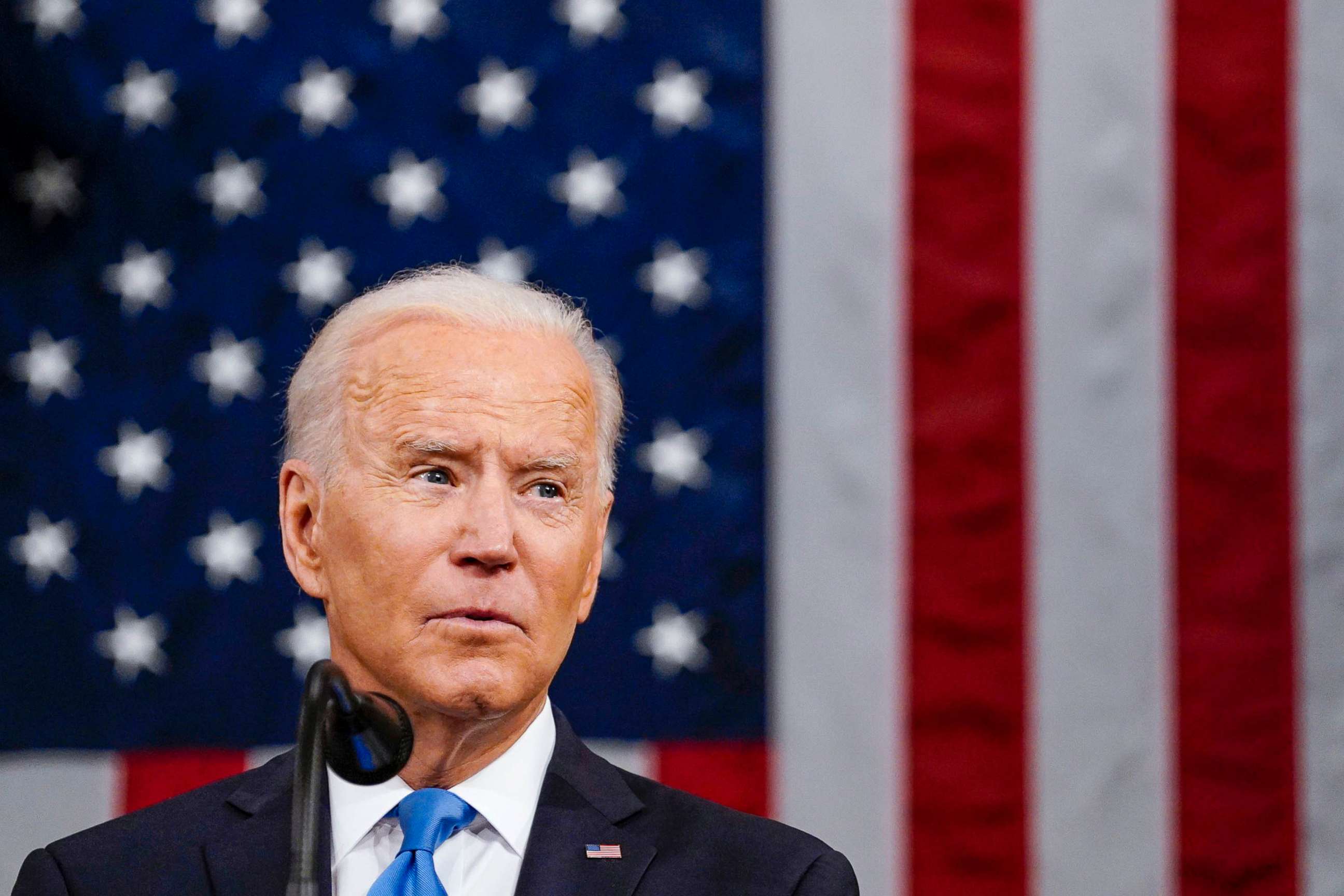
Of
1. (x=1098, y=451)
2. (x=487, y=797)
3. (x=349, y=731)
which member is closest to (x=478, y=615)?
(x=487, y=797)

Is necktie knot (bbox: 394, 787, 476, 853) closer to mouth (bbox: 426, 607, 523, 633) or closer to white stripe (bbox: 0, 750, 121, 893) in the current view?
mouth (bbox: 426, 607, 523, 633)

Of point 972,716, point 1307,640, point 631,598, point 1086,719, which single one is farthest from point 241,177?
point 1307,640

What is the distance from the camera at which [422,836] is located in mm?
1615

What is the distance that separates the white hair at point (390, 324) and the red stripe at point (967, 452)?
1.15 metres

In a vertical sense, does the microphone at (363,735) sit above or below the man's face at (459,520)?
below

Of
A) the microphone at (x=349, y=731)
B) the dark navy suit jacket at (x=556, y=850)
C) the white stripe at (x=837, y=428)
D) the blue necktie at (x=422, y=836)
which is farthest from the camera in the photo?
the white stripe at (x=837, y=428)

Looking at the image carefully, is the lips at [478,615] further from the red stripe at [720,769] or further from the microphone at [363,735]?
the red stripe at [720,769]

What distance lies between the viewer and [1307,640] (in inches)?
111

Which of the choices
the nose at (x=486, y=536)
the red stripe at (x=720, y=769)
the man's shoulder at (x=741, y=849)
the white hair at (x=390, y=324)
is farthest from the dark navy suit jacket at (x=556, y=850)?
the red stripe at (x=720, y=769)

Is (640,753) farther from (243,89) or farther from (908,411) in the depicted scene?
(243,89)

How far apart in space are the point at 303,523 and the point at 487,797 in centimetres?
41

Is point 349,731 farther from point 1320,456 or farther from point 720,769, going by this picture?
point 1320,456

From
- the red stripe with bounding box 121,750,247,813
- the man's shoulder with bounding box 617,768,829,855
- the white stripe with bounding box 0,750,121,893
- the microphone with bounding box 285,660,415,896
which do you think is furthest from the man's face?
the white stripe with bounding box 0,750,121,893

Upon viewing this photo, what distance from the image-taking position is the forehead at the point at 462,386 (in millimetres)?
1688
